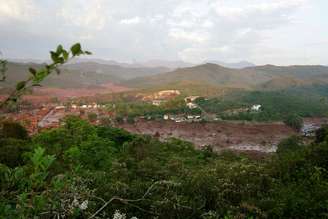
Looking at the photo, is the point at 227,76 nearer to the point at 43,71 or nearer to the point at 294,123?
Answer: the point at 294,123

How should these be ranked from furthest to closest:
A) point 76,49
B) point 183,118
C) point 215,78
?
point 215,78
point 183,118
point 76,49

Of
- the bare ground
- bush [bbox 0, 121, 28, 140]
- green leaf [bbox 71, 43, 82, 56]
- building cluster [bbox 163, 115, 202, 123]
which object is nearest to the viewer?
green leaf [bbox 71, 43, 82, 56]

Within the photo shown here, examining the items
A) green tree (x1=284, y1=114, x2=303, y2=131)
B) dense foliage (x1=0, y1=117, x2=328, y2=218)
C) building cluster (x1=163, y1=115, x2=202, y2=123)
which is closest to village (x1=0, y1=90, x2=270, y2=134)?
building cluster (x1=163, y1=115, x2=202, y2=123)

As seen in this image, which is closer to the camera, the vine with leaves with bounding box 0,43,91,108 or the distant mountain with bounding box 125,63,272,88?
the vine with leaves with bounding box 0,43,91,108

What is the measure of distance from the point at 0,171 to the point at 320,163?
845 centimetres

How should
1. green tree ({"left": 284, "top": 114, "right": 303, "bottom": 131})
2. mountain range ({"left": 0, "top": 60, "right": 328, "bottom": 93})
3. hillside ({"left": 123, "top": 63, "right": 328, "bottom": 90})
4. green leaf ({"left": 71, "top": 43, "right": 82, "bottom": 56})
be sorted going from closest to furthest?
green leaf ({"left": 71, "top": 43, "right": 82, "bottom": 56}), green tree ({"left": 284, "top": 114, "right": 303, "bottom": 131}), mountain range ({"left": 0, "top": 60, "right": 328, "bottom": 93}), hillside ({"left": 123, "top": 63, "right": 328, "bottom": 90})

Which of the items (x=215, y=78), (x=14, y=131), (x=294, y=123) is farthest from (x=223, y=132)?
(x=215, y=78)

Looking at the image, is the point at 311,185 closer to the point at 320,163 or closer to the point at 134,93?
the point at 320,163

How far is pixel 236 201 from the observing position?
19.5 feet

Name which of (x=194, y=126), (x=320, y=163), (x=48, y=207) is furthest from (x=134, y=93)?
(x=48, y=207)

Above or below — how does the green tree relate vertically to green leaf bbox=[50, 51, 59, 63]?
below

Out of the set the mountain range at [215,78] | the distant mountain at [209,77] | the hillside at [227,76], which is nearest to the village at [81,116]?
the mountain range at [215,78]

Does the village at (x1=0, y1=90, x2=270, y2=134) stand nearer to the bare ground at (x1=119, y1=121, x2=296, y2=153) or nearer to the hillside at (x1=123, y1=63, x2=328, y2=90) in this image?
the bare ground at (x1=119, y1=121, x2=296, y2=153)

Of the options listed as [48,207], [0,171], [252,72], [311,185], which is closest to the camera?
[0,171]
